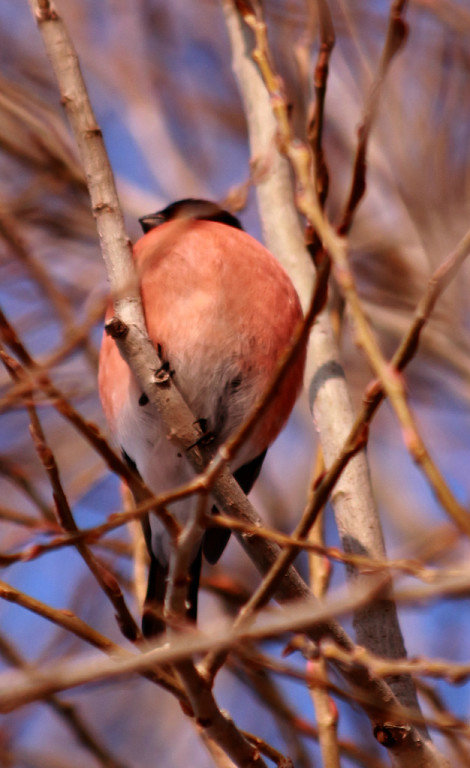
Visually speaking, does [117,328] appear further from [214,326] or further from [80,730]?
[80,730]

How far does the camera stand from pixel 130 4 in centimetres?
409

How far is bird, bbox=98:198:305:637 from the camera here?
192 cm

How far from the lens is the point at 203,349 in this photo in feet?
6.30

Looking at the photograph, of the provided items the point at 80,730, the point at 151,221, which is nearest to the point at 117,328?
the point at 80,730

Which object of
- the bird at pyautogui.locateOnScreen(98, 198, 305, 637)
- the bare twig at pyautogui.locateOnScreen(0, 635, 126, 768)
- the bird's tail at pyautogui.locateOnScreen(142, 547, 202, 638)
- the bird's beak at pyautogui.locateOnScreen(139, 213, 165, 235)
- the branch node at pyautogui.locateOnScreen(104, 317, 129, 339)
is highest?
the bird's beak at pyautogui.locateOnScreen(139, 213, 165, 235)

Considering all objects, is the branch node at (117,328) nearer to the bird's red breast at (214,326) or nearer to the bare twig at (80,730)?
the bird's red breast at (214,326)

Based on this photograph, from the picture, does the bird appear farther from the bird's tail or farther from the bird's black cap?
the bird's black cap

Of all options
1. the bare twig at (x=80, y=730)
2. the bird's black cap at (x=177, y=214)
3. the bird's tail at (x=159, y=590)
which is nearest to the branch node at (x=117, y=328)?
the bird's tail at (x=159, y=590)

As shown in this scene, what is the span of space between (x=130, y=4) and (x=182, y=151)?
747mm

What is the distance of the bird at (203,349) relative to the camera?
6.30 feet

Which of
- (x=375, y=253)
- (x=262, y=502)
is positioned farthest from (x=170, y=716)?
(x=375, y=253)

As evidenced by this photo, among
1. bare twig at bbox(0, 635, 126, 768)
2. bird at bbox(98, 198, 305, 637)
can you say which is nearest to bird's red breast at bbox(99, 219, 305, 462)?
bird at bbox(98, 198, 305, 637)

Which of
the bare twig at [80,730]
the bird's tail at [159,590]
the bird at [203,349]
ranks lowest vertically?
the bare twig at [80,730]

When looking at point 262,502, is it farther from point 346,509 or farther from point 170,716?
point 346,509
